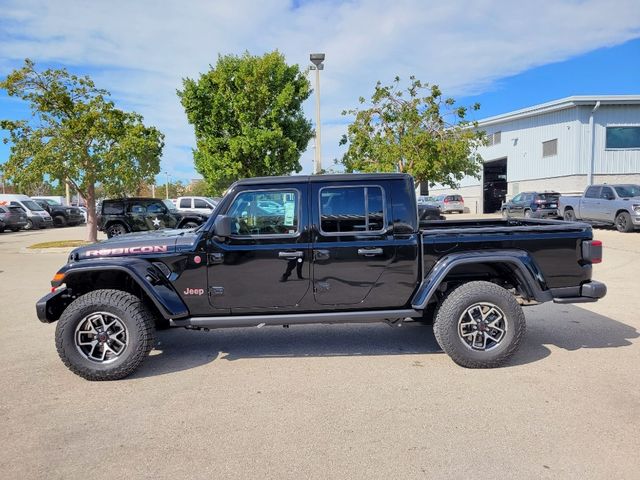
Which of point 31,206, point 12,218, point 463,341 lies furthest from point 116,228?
point 463,341

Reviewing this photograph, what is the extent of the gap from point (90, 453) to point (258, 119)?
60.9ft

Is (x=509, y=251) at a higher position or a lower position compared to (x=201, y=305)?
higher

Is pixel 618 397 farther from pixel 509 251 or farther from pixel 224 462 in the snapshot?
pixel 224 462

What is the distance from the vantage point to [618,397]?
12.5 feet

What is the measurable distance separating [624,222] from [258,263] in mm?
17434

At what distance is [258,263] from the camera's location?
4.49 meters

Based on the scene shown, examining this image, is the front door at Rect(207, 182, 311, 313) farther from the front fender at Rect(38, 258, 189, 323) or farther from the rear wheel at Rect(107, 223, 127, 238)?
the rear wheel at Rect(107, 223, 127, 238)

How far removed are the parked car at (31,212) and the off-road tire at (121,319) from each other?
26576 millimetres

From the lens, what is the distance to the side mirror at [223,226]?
→ 169 inches

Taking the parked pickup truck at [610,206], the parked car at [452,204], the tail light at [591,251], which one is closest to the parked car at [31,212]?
the parked car at [452,204]

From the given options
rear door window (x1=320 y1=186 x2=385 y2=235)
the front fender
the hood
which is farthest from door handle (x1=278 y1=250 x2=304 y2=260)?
the front fender

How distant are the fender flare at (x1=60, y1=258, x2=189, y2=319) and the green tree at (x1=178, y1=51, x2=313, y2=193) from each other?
15.8 metres

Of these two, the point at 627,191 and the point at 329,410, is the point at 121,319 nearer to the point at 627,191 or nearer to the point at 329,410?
the point at 329,410

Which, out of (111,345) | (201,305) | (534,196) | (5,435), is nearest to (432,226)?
(201,305)
